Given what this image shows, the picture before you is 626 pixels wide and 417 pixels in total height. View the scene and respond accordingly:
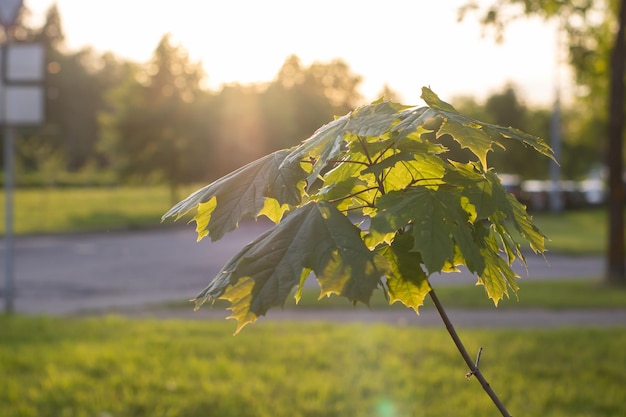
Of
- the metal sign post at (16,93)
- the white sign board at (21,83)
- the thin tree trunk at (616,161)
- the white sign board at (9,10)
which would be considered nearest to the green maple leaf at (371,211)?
the white sign board at (9,10)

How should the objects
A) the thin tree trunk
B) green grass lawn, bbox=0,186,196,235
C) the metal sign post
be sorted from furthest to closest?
green grass lawn, bbox=0,186,196,235 → the thin tree trunk → the metal sign post

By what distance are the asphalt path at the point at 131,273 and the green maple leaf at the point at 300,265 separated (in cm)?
704

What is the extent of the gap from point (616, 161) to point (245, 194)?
12482mm

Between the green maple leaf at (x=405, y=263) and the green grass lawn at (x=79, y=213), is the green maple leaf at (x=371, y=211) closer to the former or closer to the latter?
the green maple leaf at (x=405, y=263)

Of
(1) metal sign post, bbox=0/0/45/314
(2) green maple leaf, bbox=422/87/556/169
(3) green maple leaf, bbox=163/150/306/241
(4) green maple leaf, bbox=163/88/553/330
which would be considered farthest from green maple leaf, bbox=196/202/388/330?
(1) metal sign post, bbox=0/0/45/314

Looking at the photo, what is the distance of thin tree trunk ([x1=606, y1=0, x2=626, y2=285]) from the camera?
475 inches

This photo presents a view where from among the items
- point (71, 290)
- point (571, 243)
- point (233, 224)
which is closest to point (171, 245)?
point (71, 290)

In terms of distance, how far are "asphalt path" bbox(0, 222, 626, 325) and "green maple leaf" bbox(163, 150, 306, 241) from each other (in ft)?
22.5

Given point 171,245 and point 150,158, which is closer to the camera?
point 171,245

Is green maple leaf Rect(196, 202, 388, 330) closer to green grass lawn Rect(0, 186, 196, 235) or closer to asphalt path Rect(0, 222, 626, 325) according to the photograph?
asphalt path Rect(0, 222, 626, 325)

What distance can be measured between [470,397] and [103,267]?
39.1ft

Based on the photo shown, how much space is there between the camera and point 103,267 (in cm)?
1619

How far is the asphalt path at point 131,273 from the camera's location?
11023 mm

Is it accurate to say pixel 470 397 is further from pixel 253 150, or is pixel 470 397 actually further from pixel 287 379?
pixel 253 150
